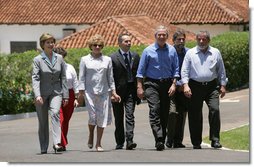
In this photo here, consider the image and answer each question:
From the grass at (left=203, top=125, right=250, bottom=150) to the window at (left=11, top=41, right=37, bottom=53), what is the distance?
23678 mm

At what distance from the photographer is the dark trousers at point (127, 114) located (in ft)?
40.8

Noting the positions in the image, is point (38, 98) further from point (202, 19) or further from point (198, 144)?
point (202, 19)

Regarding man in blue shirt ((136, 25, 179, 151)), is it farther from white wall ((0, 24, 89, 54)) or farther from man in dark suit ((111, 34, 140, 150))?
white wall ((0, 24, 89, 54))

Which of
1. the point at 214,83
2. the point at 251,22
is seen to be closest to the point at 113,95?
the point at 214,83

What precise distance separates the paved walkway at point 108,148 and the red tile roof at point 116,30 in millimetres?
11791

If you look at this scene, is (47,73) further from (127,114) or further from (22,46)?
(22,46)

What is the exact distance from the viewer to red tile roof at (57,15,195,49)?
32.2 meters

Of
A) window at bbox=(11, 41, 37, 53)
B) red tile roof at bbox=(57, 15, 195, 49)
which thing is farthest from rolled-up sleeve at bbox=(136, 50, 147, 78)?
window at bbox=(11, 41, 37, 53)

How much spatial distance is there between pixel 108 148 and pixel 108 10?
26670mm

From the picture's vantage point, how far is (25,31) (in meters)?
39.8

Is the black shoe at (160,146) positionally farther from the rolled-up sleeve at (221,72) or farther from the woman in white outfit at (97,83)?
the rolled-up sleeve at (221,72)

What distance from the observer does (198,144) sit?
40.7 ft

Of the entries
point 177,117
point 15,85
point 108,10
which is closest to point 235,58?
point 15,85

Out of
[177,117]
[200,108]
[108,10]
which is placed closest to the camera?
[200,108]
